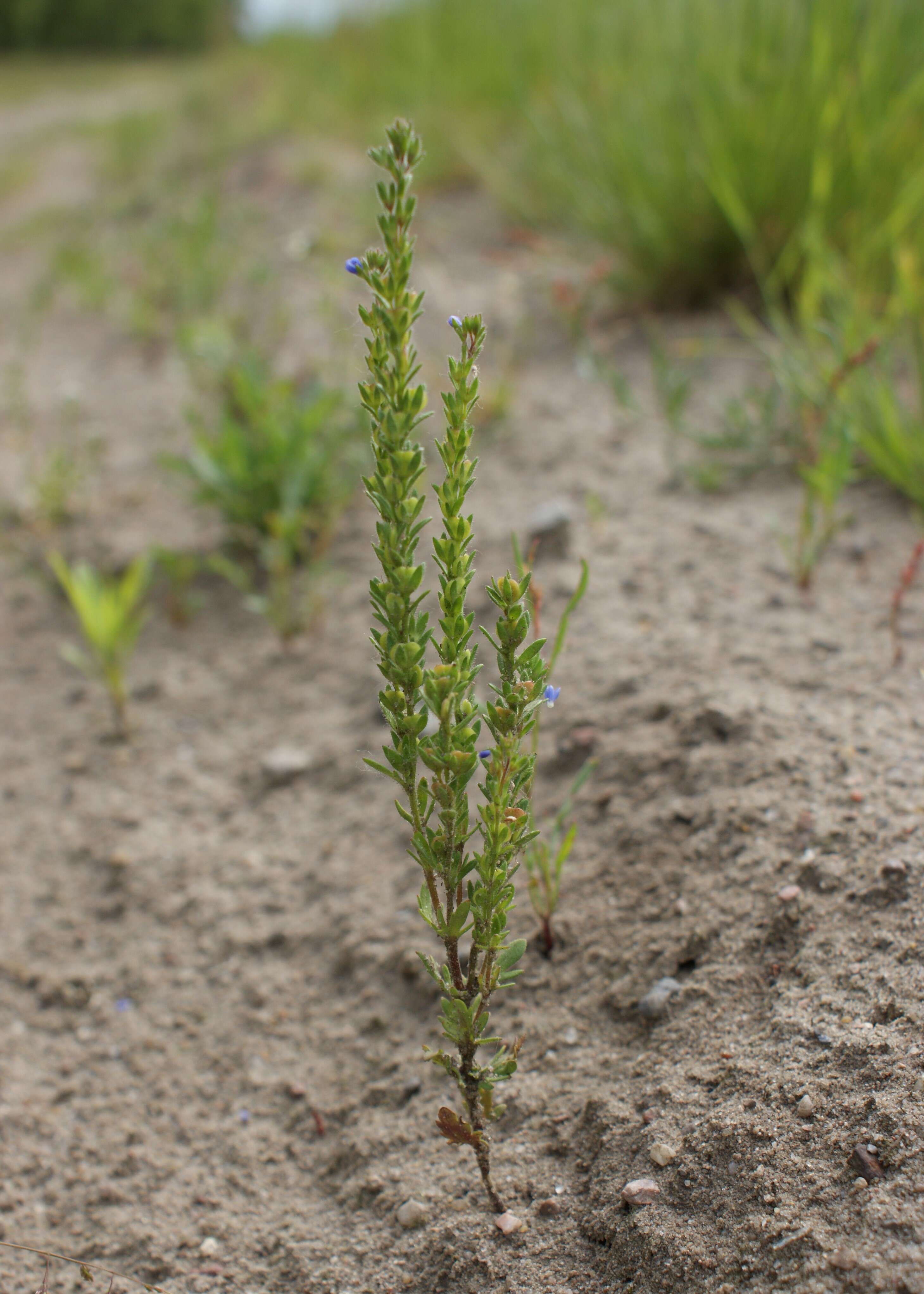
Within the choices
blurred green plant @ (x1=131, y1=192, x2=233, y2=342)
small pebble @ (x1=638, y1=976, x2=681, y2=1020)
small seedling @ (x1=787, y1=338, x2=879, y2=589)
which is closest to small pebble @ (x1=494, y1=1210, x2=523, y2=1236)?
small pebble @ (x1=638, y1=976, x2=681, y2=1020)

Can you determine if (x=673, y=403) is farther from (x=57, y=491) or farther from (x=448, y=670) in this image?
(x=57, y=491)

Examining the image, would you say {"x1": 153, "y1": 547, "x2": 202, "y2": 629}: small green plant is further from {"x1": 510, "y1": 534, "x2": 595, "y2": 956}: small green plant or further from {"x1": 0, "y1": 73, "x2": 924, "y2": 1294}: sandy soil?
{"x1": 510, "y1": 534, "x2": 595, "y2": 956}: small green plant

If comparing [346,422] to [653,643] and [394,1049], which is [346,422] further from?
[394,1049]

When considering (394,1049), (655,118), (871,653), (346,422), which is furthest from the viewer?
(655,118)

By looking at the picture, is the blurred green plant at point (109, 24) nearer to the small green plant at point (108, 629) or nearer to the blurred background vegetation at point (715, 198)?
the blurred background vegetation at point (715, 198)

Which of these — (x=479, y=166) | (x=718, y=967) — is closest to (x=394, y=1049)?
(x=718, y=967)

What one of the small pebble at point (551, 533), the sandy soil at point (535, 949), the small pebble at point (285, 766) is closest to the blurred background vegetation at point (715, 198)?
A: the sandy soil at point (535, 949)
